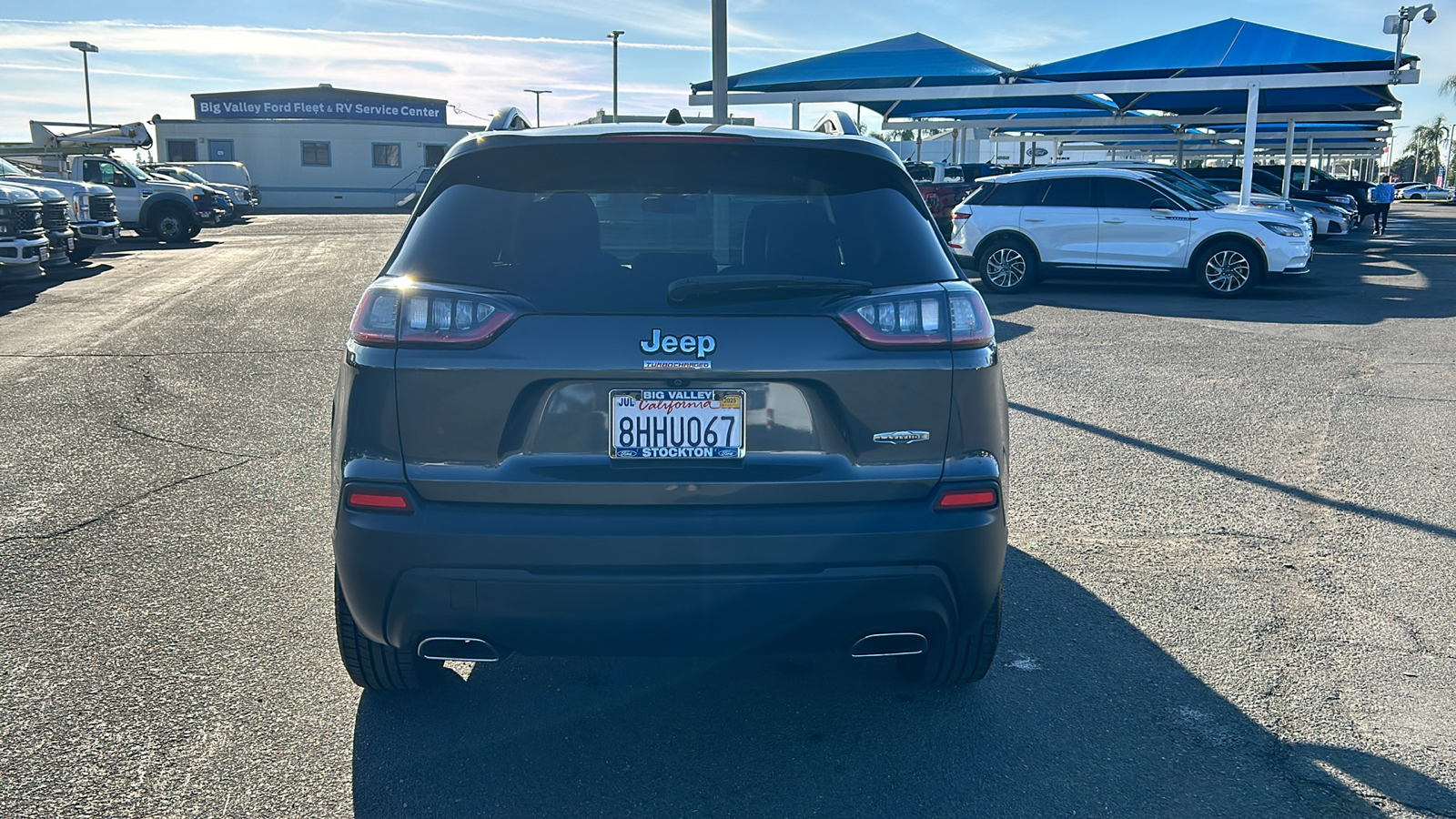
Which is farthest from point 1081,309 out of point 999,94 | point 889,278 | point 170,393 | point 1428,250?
point 1428,250

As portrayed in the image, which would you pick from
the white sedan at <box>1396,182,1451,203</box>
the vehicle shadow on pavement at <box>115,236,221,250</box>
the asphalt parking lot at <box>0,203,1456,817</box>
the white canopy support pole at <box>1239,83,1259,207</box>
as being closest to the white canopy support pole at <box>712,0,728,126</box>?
the asphalt parking lot at <box>0,203,1456,817</box>

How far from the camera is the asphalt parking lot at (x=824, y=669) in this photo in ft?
9.98

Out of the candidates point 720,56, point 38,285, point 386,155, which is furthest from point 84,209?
point 386,155

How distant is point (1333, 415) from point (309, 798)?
7058 mm

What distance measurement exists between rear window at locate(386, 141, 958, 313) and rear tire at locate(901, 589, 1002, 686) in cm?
104

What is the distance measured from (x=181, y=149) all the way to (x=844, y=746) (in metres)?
60.4

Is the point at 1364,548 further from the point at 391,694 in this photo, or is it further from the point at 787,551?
the point at 391,694

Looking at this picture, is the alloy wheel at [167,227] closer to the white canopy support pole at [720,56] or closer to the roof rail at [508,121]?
the white canopy support pole at [720,56]

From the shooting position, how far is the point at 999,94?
21281mm

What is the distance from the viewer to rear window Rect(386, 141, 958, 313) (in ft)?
9.74

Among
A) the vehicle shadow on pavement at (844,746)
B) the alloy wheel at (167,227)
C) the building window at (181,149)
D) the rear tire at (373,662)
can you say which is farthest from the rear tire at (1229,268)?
the building window at (181,149)

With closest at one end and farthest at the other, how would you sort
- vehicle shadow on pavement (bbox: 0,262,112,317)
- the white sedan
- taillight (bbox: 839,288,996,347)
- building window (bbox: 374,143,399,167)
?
1. taillight (bbox: 839,288,996,347)
2. vehicle shadow on pavement (bbox: 0,262,112,317)
3. building window (bbox: 374,143,399,167)
4. the white sedan

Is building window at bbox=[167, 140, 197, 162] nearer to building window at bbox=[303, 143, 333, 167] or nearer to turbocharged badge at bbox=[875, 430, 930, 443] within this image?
building window at bbox=[303, 143, 333, 167]

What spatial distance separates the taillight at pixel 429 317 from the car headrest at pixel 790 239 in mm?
685
